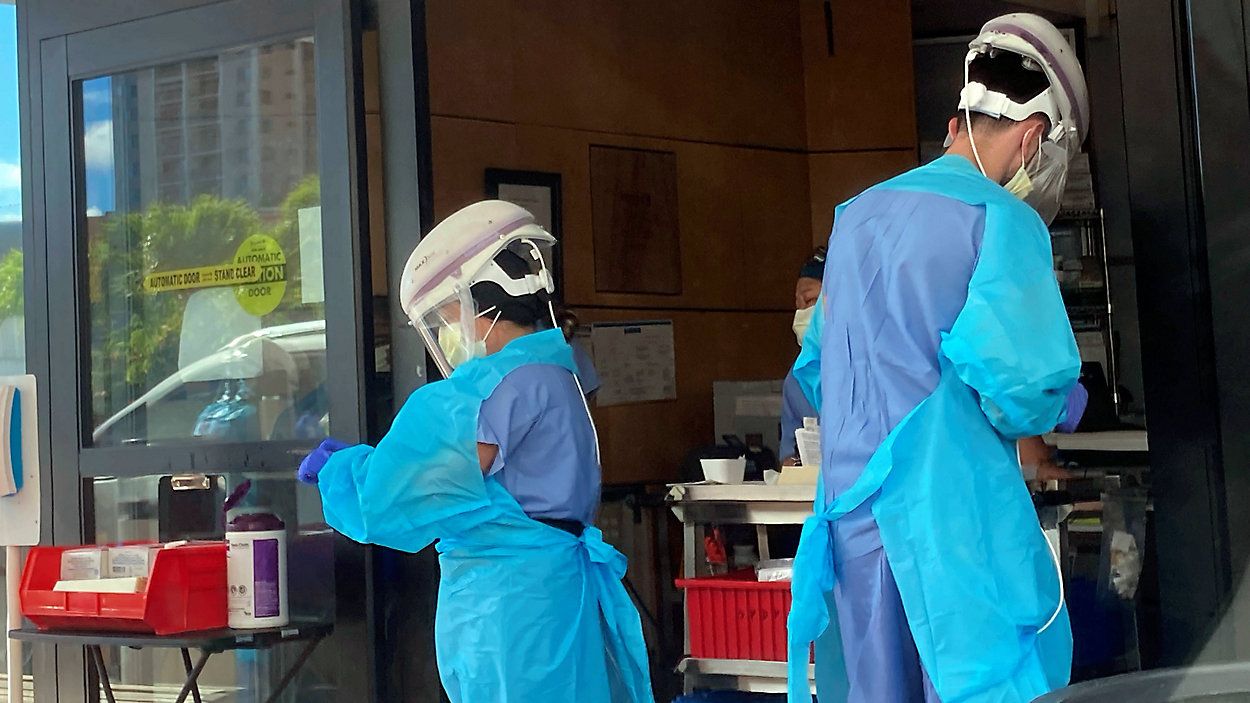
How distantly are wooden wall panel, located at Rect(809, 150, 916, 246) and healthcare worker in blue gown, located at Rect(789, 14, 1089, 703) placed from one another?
142 inches

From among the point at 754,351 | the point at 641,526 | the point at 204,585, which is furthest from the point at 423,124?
the point at 754,351

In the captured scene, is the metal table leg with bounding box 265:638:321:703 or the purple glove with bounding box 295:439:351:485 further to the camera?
the metal table leg with bounding box 265:638:321:703

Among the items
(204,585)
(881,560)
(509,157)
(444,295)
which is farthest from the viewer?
(509,157)

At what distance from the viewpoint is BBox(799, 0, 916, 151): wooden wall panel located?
5.43m

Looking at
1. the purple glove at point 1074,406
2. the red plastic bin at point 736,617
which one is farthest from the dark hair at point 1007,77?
the red plastic bin at point 736,617

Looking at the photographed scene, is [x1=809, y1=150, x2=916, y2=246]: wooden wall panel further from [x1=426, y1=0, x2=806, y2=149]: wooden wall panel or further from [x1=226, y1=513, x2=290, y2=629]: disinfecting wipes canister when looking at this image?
[x1=226, y1=513, x2=290, y2=629]: disinfecting wipes canister

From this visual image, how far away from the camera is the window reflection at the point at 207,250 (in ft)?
9.55

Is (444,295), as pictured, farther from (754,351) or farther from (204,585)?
(754,351)

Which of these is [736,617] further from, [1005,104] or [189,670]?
[1005,104]

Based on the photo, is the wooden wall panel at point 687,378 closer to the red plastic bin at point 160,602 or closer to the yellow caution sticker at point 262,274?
the yellow caution sticker at point 262,274

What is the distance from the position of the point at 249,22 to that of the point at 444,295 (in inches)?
37.4

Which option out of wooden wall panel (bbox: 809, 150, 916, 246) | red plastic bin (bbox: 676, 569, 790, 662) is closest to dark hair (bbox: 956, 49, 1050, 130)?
red plastic bin (bbox: 676, 569, 790, 662)

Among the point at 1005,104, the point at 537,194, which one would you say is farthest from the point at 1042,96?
the point at 537,194

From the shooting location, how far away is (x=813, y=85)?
5.61m
